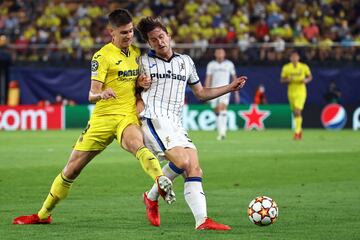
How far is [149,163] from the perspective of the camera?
9578mm

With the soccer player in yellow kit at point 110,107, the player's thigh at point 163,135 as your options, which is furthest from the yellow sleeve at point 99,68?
the player's thigh at point 163,135

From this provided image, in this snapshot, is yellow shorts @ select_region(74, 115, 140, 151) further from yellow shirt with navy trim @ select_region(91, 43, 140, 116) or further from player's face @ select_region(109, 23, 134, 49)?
player's face @ select_region(109, 23, 134, 49)

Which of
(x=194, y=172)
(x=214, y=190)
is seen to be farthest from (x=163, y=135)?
(x=214, y=190)

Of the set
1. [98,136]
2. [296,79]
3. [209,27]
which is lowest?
[98,136]

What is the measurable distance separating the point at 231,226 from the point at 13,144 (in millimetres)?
15874

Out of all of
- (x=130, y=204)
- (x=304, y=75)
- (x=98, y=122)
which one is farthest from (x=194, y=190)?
(x=304, y=75)

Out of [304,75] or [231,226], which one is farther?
[304,75]

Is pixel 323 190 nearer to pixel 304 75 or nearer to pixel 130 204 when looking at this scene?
pixel 130 204

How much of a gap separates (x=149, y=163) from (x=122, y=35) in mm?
1495

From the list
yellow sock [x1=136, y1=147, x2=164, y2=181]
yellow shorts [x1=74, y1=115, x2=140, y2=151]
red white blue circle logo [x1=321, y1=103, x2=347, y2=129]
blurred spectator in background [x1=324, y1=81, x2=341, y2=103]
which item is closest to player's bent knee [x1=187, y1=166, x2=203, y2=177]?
yellow sock [x1=136, y1=147, x2=164, y2=181]

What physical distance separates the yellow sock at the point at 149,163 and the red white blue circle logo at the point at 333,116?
23.7 meters

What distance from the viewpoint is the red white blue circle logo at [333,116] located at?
3289cm

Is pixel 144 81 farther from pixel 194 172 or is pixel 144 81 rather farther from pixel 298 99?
pixel 298 99

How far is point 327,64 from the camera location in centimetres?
3466
